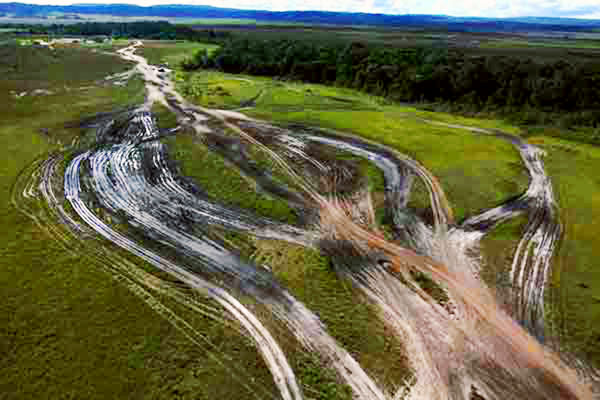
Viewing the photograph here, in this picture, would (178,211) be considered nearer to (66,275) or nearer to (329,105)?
(66,275)

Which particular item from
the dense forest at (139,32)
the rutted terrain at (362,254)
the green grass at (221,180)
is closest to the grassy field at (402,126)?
the rutted terrain at (362,254)

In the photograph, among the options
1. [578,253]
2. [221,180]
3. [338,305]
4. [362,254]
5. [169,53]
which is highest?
[169,53]

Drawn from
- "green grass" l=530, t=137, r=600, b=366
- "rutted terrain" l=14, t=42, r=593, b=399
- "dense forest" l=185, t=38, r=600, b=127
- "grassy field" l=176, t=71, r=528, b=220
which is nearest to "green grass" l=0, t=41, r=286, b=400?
"rutted terrain" l=14, t=42, r=593, b=399

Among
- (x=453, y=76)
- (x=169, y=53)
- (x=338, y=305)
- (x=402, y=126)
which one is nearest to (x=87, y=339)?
(x=338, y=305)

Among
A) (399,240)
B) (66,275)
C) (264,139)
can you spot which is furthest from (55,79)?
(399,240)

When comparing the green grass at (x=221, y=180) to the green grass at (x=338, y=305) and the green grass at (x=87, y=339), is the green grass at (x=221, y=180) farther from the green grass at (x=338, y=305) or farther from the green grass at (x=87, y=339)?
the green grass at (x=87, y=339)

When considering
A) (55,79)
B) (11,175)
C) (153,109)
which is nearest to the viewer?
(11,175)

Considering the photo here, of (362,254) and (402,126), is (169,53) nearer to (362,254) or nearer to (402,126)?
(402,126)
